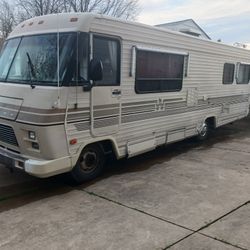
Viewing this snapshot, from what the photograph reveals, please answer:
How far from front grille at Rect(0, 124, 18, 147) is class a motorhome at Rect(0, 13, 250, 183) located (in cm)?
2

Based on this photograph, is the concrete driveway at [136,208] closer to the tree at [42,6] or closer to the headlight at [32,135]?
the headlight at [32,135]

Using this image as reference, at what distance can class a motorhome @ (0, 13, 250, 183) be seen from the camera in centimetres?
515

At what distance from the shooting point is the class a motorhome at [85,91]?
515cm

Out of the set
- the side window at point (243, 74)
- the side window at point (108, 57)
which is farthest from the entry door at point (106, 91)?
the side window at point (243, 74)

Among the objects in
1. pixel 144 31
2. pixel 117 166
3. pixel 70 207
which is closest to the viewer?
pixel 70 207

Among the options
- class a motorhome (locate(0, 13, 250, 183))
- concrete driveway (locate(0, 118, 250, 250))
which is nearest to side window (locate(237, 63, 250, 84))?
class a motorhome (locate(0, 13, 250, 183))

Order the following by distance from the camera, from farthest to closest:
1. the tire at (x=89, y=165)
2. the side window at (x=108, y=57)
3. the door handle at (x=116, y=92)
A: the door handle at (x=116, y=92), the tire at (x=89, y=165), the side window at (x=108, y=57)

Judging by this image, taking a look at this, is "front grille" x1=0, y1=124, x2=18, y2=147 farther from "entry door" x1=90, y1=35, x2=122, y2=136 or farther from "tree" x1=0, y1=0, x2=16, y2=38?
"tree" x1=0, y1=0, x2=16, y2=38

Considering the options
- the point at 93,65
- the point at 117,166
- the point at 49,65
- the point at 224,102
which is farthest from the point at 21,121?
the point at 224,102

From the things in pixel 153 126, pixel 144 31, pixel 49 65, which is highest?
pixel 144 31

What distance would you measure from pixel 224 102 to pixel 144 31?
428cm

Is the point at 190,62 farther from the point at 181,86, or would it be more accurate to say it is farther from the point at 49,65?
the point at 49,65

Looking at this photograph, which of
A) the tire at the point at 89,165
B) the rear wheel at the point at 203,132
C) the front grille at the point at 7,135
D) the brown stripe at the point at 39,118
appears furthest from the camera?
the rear wheel at the point at 203,132

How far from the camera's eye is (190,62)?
7.88 m
